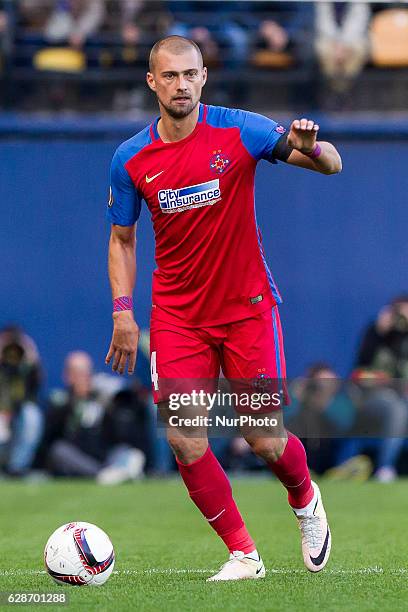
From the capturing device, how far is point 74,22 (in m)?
17.4

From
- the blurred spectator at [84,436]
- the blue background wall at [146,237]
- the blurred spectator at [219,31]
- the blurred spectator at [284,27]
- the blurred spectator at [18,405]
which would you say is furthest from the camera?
the blurred spectator at [284,27]

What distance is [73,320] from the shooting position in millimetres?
16594

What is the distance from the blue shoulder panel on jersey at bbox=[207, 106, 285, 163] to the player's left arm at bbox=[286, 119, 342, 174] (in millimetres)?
192

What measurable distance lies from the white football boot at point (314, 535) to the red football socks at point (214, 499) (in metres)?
0.29

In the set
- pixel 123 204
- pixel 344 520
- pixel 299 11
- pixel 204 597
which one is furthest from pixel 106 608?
pixel 299 11

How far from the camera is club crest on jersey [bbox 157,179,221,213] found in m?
6.41

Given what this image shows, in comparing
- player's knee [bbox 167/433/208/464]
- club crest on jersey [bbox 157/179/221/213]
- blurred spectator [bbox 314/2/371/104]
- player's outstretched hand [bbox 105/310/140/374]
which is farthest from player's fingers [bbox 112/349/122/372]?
blurred spectator [bbox 314/2/371/104]

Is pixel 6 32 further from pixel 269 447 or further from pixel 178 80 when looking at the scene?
pixel 269 447

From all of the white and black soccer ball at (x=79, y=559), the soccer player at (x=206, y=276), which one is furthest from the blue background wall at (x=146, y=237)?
the white and black soccer ball at (x=79, y=559)

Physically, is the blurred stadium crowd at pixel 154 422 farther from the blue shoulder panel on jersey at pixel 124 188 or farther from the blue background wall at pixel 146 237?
the blue shoulder panel on jersey at pixel 124 188

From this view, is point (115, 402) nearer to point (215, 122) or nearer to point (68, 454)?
point (68, 454)

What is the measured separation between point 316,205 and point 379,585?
435 inches

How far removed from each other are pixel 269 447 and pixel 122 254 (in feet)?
4.14

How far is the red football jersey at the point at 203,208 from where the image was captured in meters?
6.43
